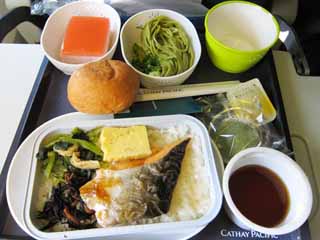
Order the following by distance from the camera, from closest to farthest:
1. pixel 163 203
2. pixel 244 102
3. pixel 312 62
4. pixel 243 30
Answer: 1. pixel 163 203
2. pixel 244 102
3. pixel 243 30
4. pixel 312 62

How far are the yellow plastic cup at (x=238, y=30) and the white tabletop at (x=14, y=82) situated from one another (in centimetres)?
48

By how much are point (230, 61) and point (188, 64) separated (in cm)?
11

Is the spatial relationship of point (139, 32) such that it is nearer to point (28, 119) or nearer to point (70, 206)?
point (28, 119)

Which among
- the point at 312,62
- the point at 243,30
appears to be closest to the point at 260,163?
the point at 243,30

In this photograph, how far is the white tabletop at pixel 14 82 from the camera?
80 cm

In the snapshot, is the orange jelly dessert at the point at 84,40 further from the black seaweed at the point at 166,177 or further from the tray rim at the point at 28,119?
the black seaweed at the point at 166,177

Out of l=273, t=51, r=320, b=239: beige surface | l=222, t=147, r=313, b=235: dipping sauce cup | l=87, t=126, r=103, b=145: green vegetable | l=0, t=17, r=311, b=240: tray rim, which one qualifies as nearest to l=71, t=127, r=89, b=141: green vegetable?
l=87, t=126, r=103, b=145: green vegetable

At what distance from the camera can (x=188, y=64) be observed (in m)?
0.86

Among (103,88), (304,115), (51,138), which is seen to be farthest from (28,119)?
(304,115)

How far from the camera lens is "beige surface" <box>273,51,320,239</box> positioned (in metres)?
0.75

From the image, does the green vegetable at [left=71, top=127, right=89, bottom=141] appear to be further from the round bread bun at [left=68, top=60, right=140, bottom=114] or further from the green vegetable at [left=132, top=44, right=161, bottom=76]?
the green vegetable at [left=132, top=44, right=161, bottom=76]

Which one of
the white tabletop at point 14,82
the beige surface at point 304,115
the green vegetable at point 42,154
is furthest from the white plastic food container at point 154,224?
the beige surface at point 304,115

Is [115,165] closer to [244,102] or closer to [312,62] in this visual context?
[244,102]

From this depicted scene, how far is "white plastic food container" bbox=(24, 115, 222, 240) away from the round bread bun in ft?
0.12
